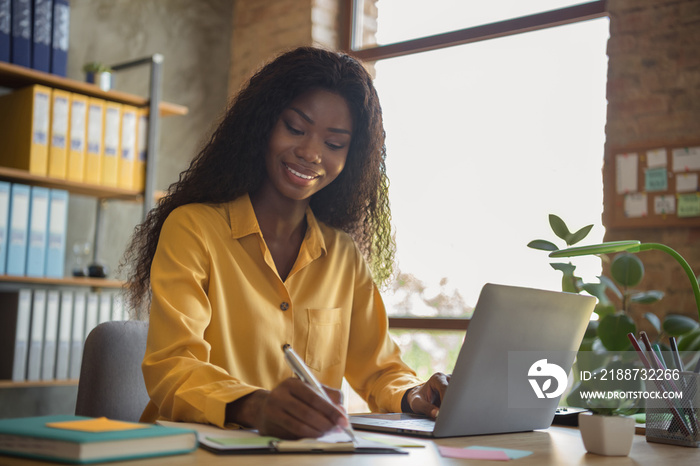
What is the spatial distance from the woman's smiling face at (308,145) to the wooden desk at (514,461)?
2.36 feet

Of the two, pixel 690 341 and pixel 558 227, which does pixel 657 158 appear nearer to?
pixel 690 341

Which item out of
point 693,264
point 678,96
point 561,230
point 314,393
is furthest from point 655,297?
point 314,393

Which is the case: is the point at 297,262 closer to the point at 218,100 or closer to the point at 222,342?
the point at 222,342


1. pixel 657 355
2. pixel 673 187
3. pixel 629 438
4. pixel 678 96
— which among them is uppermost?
pixel 678 96

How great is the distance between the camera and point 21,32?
2967 millimetres

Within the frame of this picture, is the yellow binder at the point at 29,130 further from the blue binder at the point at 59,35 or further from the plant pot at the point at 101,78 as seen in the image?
the plant pot at the point at 101,78

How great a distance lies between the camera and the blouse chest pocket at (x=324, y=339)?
5.34 feet

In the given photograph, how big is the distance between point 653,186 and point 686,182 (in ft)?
0.40

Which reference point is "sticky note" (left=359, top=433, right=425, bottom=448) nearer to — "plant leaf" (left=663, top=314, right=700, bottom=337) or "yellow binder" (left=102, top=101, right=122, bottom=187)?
"plant leaf" (left=663, top=314, right=700, bottom=337)

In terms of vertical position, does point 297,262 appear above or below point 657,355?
above

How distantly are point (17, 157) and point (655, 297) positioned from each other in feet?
7.94

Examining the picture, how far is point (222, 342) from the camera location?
1490 mm

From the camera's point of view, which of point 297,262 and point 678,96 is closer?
point 297,262

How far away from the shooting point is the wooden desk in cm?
84
